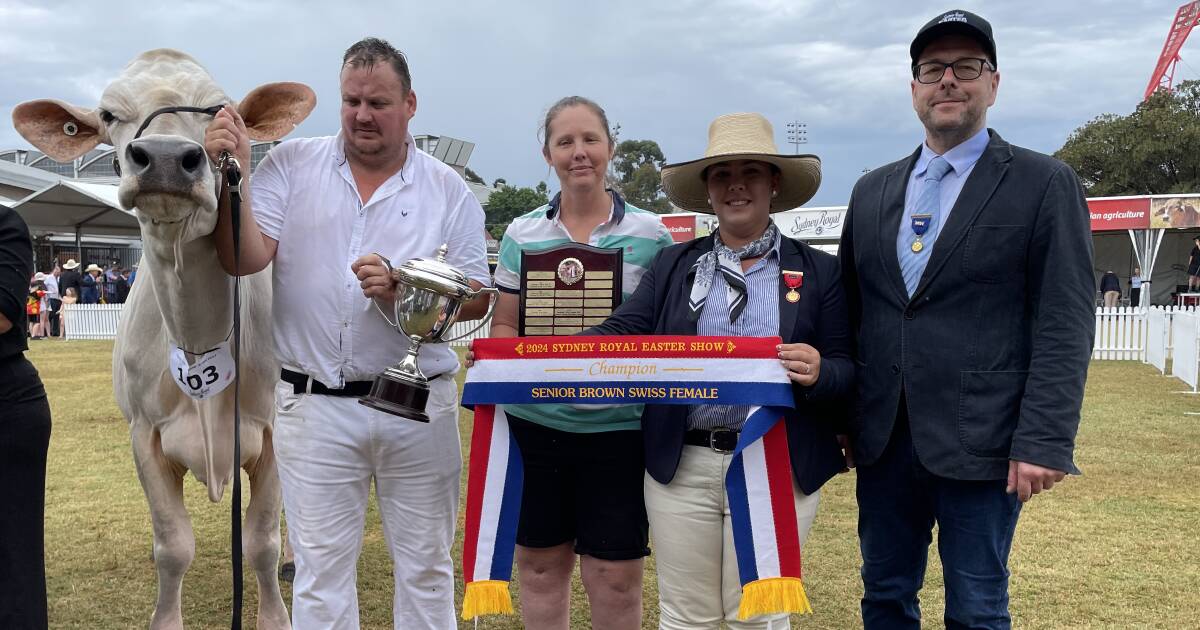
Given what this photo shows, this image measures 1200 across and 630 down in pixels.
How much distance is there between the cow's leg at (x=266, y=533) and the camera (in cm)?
407

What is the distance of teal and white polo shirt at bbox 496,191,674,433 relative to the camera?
3.08 metres

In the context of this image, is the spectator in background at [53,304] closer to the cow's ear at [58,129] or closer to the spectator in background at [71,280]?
the spectator in background at [71,280]

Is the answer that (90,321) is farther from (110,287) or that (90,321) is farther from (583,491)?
(583,491)

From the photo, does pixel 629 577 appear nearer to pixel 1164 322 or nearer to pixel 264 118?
pixel 264 118

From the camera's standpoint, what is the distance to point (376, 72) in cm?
267

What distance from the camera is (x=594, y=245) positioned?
319 centimetres

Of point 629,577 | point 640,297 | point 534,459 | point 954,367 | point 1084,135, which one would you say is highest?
point 1084,135

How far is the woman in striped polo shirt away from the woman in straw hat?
0.88ft

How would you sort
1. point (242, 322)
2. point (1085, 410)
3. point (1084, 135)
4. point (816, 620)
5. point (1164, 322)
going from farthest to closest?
point (1084, 135), point (1164, 322), point (1085, 410), point (816, 620), point (242, 322)

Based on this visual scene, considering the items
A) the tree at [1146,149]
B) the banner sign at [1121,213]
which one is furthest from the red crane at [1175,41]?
the banner sign at [1121,213]

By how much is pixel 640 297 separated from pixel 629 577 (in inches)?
38.4

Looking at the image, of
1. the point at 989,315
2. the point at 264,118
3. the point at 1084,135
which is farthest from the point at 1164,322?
the point at 1084,135

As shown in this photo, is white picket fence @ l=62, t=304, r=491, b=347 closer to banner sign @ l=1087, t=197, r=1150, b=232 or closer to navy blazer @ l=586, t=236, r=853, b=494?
navy blazer @ l=586, t=236, r=853, b=494

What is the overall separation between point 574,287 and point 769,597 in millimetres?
1234
